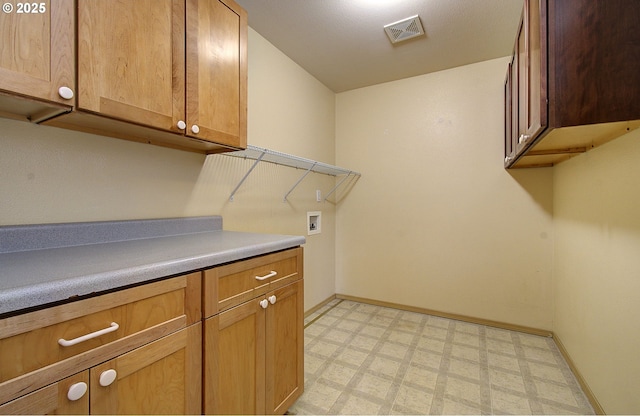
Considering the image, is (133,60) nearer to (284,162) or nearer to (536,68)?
(284,162)

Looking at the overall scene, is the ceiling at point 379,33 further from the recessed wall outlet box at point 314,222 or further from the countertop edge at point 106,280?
the countertop edge at point 106,280

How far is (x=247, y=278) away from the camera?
1145 millimetres

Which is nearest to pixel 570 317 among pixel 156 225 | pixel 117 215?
pixel 156 225

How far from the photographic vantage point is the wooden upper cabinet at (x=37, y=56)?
762 mm

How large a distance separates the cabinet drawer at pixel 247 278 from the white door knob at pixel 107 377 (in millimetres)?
284

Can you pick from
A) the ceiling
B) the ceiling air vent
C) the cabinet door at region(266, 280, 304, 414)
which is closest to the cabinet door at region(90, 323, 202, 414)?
the cabinet door at region(266, 280, 304, 414)

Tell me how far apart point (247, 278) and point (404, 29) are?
2056 millimetres

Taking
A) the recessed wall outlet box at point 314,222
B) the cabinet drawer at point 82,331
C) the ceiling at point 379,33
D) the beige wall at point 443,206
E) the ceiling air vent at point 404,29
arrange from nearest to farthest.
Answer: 1. the cabinet drawer at point 82,331
2. the ceiling at point 379,33
3. the ceiling air vent at point 404,29
4. the beige wall at point 443,206
5. the recessed wall outlet box at point 314,222

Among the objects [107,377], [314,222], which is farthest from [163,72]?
[314,222]

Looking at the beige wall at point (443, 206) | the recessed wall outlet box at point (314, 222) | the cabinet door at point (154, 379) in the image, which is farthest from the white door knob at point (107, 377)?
the beige wall at point (443, 206)

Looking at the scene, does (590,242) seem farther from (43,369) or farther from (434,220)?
(43,369)

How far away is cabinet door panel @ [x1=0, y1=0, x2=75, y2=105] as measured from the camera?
0.76 meters

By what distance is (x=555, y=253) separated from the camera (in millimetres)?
2273

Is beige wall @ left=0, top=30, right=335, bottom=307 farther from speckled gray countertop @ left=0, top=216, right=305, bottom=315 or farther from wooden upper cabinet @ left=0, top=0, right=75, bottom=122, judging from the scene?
wooden upper cabinet @ left=0, top=0, right=75, bottom=122
